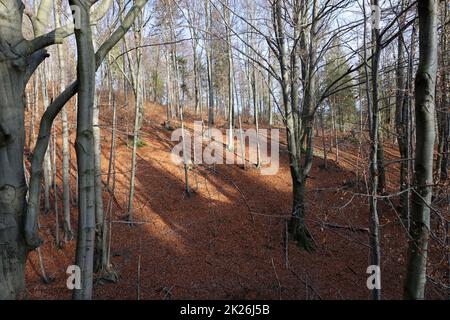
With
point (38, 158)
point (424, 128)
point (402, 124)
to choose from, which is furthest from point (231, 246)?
point (424, 128)

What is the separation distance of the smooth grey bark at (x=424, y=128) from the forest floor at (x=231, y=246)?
4.37 feet

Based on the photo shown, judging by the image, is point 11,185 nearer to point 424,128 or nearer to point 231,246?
point 424,128

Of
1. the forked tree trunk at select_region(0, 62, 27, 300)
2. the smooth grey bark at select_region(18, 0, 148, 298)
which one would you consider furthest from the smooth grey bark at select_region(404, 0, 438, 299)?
the forked tree trunk at select_region(0, 62, 27, 300)

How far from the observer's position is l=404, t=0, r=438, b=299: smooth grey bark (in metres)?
2.09

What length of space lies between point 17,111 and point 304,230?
27.0ft

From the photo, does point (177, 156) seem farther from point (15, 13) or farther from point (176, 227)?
point (15, 13)

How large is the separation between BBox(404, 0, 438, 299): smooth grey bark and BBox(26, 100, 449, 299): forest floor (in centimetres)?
133

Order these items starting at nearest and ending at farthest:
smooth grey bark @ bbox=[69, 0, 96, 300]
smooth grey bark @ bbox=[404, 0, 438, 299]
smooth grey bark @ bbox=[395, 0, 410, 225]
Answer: smooth grey bark @ bbox=[69, 0, 96, 300], smooth grey bark @ bbox=[404, 0, 438, 299], smooth grey bark @ bbox=[395, 0, 410, 225]

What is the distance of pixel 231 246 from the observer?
29.8 feet

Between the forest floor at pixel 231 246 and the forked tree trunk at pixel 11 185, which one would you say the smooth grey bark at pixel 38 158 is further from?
the forest floor at pixel 231 246

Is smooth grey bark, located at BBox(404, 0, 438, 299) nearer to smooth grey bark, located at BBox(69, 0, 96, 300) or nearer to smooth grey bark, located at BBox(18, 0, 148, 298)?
smooth grey bark, located at BBox(18, 0, 148, 298)

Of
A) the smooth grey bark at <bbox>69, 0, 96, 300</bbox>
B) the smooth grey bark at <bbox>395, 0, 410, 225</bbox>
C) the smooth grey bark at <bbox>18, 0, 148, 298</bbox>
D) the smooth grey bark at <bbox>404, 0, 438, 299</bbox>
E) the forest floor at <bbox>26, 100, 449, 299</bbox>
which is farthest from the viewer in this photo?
the forest floor at <bbox>26, 100, 449, 299</bbox>
